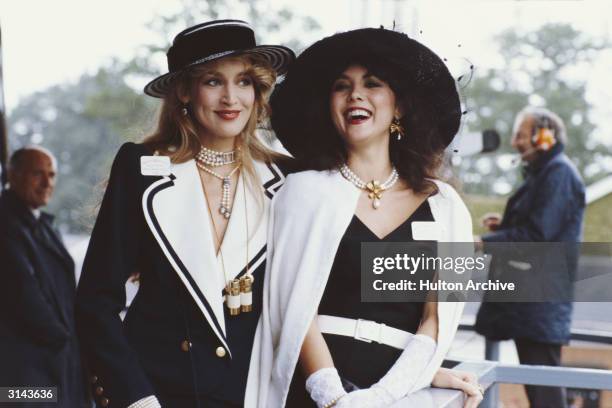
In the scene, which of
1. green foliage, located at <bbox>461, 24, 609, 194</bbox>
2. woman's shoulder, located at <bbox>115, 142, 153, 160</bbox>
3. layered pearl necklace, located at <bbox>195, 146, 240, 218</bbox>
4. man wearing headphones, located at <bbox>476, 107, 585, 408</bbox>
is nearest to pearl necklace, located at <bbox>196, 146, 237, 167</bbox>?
layered pearl necklace, located at <bbox>195, 146, 240, 218</bbox>

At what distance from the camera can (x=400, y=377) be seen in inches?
52.7

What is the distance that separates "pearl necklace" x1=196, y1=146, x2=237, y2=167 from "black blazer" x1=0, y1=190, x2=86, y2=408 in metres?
1.44

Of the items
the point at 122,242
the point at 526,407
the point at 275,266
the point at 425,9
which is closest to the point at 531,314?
the point at 526,407

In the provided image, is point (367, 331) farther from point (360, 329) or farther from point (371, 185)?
point (371, 185)

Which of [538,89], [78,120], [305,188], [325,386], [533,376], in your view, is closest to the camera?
[325,386]

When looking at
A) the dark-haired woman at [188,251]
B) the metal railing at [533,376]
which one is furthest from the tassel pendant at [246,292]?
the metal railing at [533,376]

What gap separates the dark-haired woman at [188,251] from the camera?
4.37 feet

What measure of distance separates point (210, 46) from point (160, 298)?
19.9 inches

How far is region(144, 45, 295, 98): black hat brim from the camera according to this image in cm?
136

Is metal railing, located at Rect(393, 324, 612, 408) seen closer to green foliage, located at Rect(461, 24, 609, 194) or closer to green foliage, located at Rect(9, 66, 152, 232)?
green foliage, located at Rect(461, 24, 609, 194)

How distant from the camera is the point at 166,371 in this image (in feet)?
4.42

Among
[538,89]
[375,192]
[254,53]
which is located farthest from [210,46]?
[538,89]

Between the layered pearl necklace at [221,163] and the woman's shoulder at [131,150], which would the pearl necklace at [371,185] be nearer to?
the layered pearl necklace at [221,163]

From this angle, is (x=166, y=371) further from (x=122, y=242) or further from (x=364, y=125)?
(x=364, y=125)
